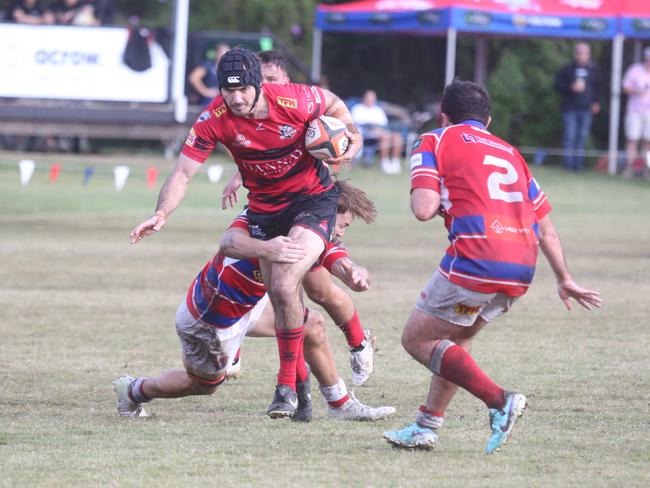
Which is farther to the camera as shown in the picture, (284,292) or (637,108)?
(637,108)

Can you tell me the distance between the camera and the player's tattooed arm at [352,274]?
6.91 metres

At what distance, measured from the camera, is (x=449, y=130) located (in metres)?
6.30

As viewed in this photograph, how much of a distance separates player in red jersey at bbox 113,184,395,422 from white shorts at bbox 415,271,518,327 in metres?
0.72

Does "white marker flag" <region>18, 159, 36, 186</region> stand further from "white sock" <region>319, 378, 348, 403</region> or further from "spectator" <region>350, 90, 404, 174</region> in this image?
"white sock" <region>319, 378, 348, 403</region>

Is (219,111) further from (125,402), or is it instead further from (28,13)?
(28,13)

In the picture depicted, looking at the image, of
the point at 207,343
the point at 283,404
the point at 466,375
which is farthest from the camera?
the point at 207,343

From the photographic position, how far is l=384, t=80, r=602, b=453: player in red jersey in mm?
6105

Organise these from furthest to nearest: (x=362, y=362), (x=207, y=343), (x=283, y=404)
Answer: (x=362, y=362), (x=207, y=343), (x=283, y=404)

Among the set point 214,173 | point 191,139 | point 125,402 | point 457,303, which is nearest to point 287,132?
point 191,139

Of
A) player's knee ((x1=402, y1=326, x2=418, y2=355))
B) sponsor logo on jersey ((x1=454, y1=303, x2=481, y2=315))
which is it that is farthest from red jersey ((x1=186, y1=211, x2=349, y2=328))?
sponsor logo on jersey ((x1=454, y1=303, x2=481, y2=315))

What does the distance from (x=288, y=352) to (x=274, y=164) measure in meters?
0.99

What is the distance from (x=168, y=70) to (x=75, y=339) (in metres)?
14.5

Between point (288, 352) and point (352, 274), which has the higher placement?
point (352, 274)

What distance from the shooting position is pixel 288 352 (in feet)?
22.6
